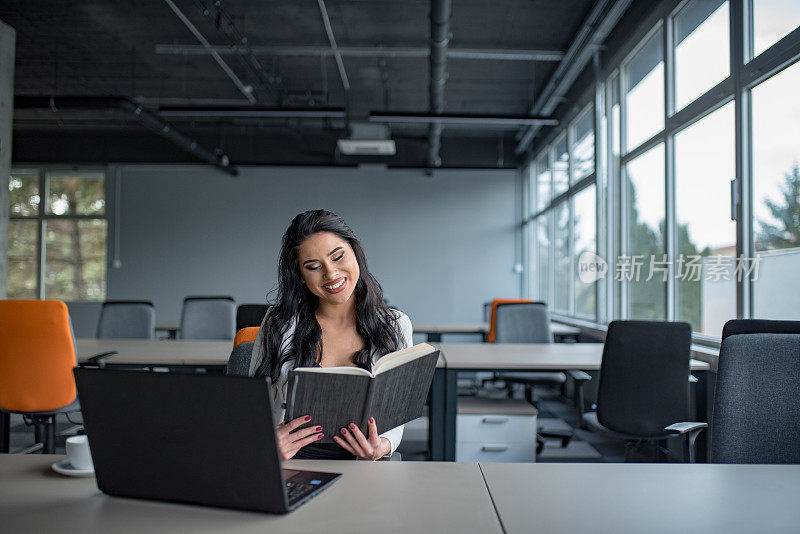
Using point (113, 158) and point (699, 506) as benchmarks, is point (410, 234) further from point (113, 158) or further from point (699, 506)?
point (699, 506)

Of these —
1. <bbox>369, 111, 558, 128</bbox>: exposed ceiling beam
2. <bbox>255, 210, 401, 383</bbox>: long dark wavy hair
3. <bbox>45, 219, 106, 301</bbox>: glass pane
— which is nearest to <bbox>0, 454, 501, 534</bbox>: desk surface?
<bbox>255, 210, 401, 383</bbox>: long dark wavy hair

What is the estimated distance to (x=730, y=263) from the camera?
3.43m

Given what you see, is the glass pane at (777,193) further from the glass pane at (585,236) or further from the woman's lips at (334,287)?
the glass pane at (585,236)

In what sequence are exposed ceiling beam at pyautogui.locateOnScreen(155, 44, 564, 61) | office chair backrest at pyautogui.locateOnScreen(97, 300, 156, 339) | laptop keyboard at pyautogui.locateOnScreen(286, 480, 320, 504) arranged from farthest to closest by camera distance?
exposed ceiling beam at pyautogui.locateOnScreen(155, 44, 564, 61)
office chair backrest at pyautogui.locateOnScreen(97, 300, 156, 339)
laptop keyboard at pyautogui.locateOnScreen(286, 480, 320, 504)

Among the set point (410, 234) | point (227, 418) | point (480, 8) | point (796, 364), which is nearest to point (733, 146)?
point (796, 364)

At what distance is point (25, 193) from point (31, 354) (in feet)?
27.5

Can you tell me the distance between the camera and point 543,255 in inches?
338

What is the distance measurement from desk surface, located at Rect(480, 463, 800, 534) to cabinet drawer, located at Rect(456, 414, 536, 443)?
6.31ft

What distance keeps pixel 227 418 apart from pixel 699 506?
88cm

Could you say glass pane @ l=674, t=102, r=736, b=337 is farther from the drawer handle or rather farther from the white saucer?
the white saucer

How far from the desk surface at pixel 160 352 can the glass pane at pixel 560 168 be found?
187 inches

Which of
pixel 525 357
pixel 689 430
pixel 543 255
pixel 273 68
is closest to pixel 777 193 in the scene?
pixel 525 357

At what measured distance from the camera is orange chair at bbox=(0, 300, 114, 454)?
289 centimetres

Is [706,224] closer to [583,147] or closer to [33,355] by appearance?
[583,147]
